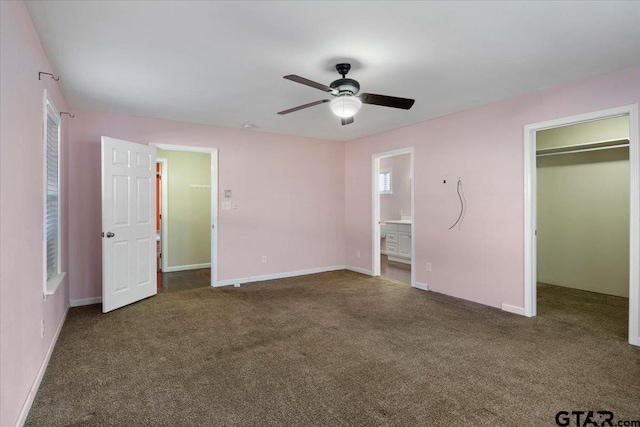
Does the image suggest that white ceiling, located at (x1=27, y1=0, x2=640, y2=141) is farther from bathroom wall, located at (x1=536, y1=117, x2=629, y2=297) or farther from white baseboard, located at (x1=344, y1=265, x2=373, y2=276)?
white baseboard, located at (x1=344, y1=265, x2=373, y2=276)

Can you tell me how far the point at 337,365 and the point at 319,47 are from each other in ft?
8.01

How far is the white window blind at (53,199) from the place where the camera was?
10.4 feet

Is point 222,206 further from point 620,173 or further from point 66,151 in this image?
point 620,173

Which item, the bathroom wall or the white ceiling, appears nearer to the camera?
the white ceiling

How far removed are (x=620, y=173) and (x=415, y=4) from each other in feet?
14.0

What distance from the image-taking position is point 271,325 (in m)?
3.49

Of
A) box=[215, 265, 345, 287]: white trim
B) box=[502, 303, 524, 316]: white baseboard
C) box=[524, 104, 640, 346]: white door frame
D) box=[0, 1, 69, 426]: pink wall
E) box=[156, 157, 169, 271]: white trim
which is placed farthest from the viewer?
box=[156, 157, 169, 271]: white trim

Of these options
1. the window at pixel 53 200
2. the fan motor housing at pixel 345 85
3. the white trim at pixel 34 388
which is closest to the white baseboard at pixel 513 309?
the fan motor housing at pixel 345 85

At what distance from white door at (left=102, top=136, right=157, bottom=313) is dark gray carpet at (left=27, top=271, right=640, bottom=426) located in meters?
0.33

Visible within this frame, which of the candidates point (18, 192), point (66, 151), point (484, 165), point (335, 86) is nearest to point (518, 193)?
point (484, 165)

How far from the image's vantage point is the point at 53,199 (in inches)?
132

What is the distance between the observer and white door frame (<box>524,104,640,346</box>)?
2951 millimetres

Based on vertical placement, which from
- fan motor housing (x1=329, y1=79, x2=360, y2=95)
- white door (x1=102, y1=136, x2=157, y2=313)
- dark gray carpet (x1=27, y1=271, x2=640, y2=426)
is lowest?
dark gray carpet (x1=27, y1=271, x2=640, y2=426)

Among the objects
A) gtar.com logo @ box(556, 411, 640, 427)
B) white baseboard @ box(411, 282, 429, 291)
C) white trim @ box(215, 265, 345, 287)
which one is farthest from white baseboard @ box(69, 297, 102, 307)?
gtar.com logo @ box(556, 411, 640, 427)
